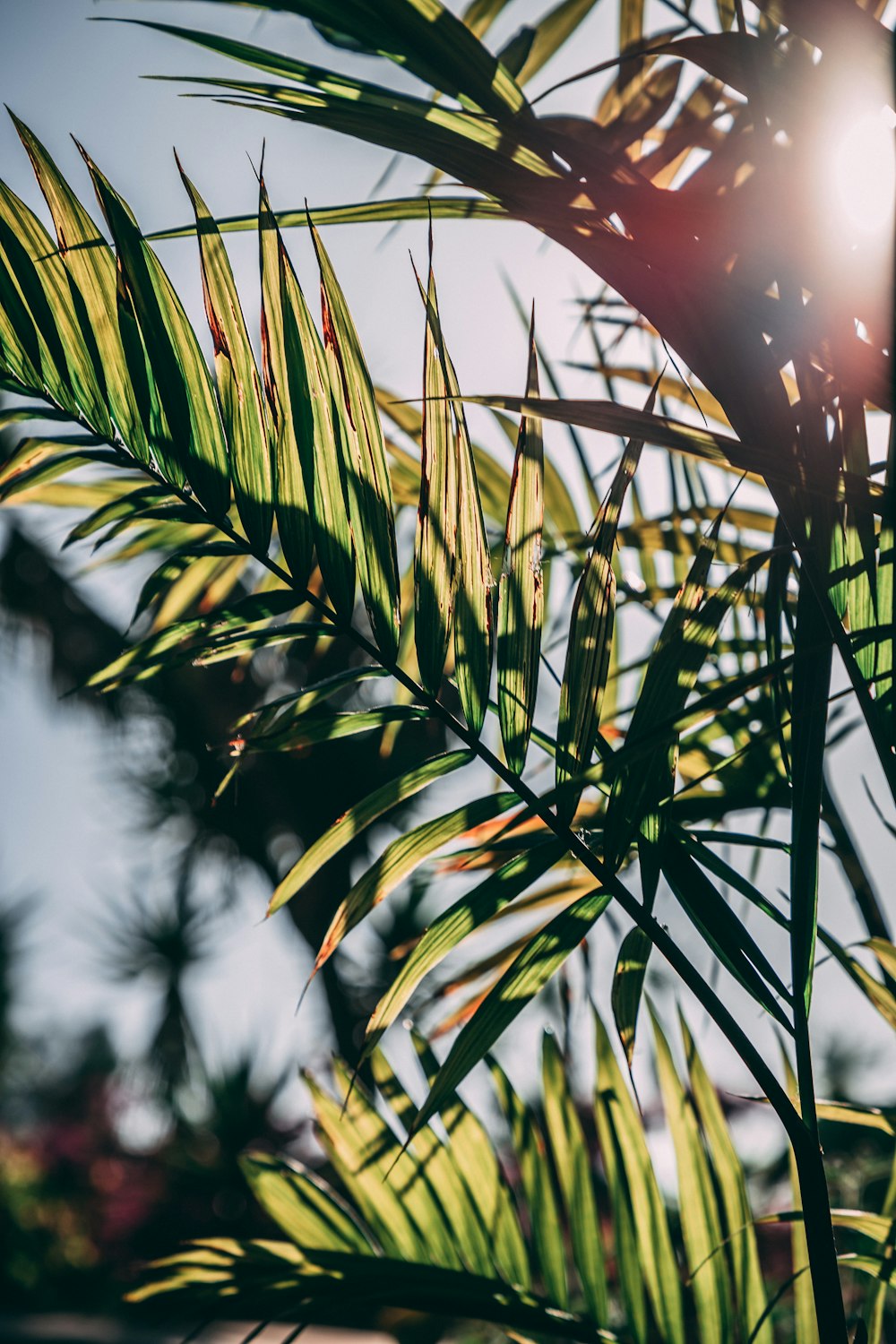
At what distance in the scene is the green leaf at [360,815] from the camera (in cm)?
47

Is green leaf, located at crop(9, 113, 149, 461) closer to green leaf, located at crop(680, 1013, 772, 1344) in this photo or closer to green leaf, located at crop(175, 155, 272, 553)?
green leaf, located at crop(175, 155, 272, 553)

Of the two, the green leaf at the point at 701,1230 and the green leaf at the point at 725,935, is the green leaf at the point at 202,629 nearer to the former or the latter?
the green leaf at the point at 725,935

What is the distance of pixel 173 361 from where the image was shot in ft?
1.47

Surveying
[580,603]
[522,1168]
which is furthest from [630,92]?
[522,1168]

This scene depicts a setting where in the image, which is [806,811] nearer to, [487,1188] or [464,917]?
[464,917]

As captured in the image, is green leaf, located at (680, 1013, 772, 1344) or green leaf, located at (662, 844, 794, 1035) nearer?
green leaf, located at (662, 844, 794, 1035)

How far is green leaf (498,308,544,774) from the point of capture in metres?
0.46

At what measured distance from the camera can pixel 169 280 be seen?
1.47ft

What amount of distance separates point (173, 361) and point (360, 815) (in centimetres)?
27

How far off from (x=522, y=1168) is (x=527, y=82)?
0.96 meters

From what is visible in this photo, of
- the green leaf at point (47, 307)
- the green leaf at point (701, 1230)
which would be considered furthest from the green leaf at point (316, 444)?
the green leaf at point (701, 1230)

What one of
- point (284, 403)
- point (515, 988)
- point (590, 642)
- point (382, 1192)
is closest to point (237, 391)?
point (284, 403)

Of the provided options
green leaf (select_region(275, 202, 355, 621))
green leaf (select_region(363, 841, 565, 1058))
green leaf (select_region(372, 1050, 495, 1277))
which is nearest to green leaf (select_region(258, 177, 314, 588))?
green leaf (select_region(275, 202, 355, 621))

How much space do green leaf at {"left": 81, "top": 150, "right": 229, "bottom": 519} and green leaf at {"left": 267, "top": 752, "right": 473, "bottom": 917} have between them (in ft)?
0.63
